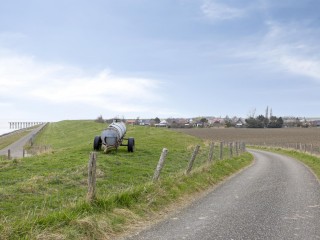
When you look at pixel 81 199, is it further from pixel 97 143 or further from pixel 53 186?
pixel 97 143

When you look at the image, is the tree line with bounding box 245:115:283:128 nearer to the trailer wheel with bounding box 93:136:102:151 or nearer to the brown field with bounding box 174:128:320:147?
the brown field with bounding box 174:128:320:147

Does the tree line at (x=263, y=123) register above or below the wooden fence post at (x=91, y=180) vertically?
above

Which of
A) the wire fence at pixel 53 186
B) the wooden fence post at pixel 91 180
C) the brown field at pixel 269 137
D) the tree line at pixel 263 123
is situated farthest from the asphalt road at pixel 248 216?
the tree line at pixel 263 123

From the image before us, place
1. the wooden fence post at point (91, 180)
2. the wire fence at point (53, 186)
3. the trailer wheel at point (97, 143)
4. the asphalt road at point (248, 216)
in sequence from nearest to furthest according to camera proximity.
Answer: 1. the asphalt road at point (248, 216)
2. the wooden fence post at point (91, 180)
3. the wire fence at point (53, 186)
4. the trailer wheel at point (97, 143)

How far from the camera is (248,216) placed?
9.87 m

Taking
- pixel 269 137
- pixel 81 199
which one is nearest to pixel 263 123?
pixel 269 137

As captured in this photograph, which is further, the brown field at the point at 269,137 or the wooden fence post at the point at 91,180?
the brown field at the point at 269,137

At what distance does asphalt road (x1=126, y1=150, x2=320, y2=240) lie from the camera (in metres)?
8.09

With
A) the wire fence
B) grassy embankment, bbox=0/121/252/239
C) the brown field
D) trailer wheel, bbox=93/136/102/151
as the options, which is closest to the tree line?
the brown field

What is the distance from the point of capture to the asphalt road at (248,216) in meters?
8.09

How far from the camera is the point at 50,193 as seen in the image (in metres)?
12.3

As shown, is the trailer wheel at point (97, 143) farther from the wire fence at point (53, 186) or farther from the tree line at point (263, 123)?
the tree line at point (263, 123)

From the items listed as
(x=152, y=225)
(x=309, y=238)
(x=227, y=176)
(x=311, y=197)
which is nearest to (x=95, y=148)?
(x=227, y=176)

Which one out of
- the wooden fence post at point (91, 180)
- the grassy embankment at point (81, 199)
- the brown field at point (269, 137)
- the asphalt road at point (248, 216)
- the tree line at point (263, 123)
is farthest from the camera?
the tree line at point (263, 123)
